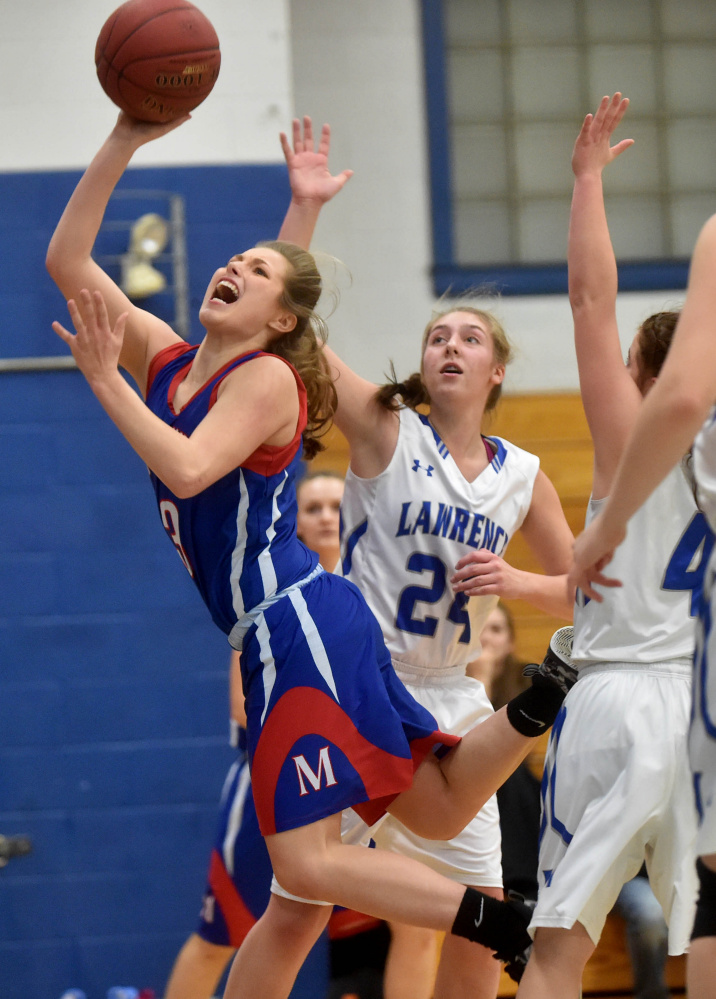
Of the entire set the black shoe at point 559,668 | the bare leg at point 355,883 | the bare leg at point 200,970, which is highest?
the black shoe at point 559,668

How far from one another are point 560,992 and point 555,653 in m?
0.80

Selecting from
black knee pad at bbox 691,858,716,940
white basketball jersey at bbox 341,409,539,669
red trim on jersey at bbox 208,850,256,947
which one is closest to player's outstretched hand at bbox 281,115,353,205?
white basketball jersey at bbox 341,409,539,669

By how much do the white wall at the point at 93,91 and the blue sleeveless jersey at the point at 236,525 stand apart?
270cm

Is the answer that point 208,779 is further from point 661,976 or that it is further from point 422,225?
point 422,225

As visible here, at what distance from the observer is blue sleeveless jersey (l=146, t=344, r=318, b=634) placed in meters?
2.60

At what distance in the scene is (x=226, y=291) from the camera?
9.04 feet

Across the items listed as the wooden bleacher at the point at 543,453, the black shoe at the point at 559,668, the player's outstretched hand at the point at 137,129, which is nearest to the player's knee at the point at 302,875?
the black shoe at the point at 559,668

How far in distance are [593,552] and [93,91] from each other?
3.82 m

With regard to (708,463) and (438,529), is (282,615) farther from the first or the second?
(708,463)

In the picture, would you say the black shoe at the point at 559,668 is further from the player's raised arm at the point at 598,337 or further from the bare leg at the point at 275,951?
the bare leg at the point at 275,951

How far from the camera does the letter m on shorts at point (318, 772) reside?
97.9 inches

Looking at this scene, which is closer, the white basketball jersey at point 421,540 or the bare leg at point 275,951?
the bare leg at point 275,951

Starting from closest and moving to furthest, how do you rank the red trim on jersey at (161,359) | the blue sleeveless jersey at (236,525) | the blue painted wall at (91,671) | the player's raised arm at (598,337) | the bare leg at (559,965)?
the bare leg at (559,965)
the player's raised arm at (598,337)
the blue sleeveless jersey at (236,525)
the red trim on jersey at (161,359)
the blue painted wall at (91,671)

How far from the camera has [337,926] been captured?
15.4 ft
